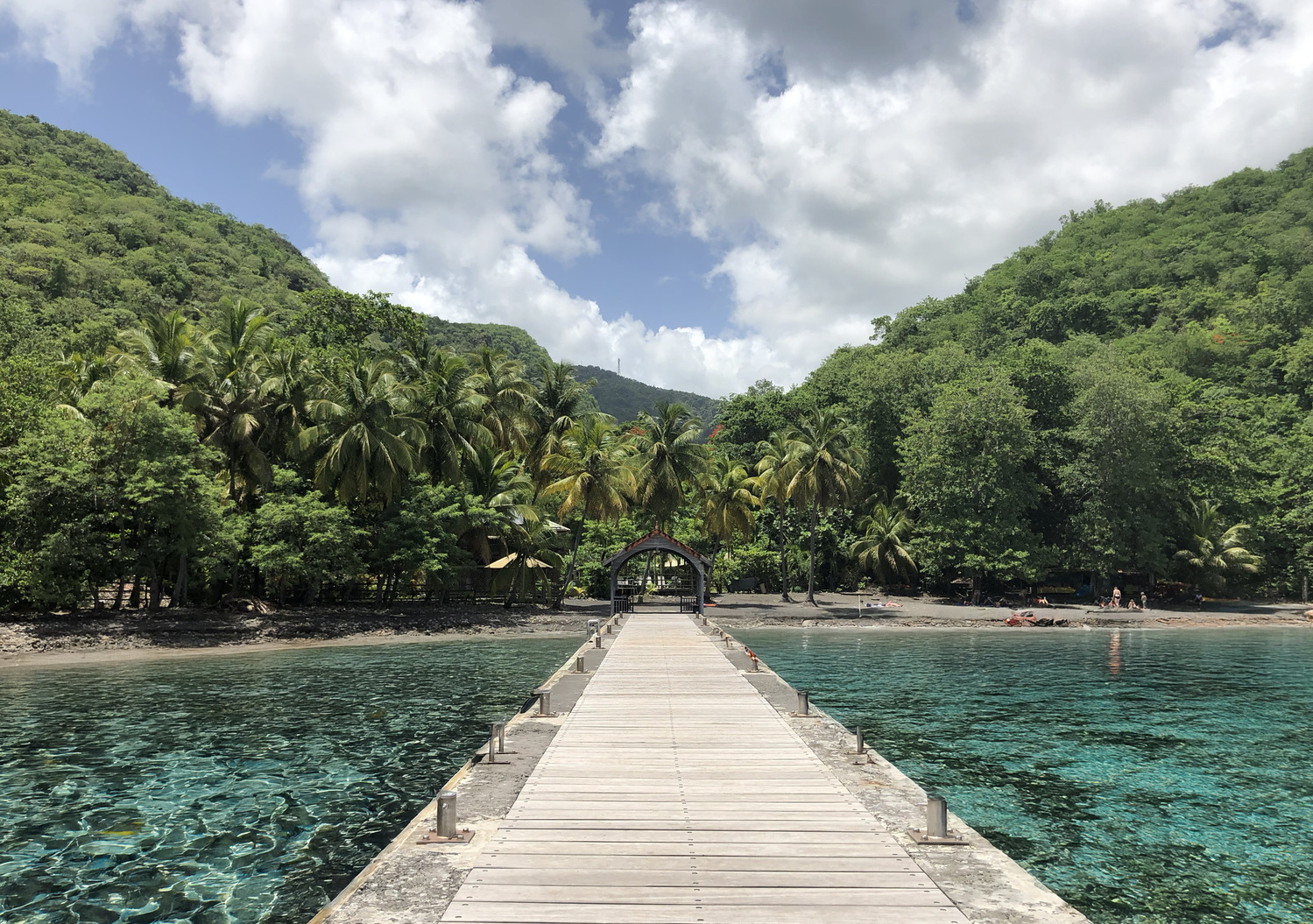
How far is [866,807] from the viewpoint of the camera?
23.6 feet

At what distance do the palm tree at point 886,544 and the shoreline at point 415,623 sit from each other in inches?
119

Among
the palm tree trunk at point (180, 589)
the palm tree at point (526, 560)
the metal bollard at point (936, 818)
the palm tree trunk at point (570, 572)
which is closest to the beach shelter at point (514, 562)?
the palm tree at point (526, 560)

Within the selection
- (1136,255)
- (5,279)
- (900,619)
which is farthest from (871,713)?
(1136,255)

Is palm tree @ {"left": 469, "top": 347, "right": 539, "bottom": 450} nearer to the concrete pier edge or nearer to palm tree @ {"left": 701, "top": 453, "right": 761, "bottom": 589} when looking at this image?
palm tree @ {"left": 701, "top": 453, "right": 761, "bottom": 589}

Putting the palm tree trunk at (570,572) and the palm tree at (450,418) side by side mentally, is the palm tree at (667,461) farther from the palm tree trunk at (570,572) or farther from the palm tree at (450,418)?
the palm tree at (450,418)

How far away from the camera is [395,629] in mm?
31734

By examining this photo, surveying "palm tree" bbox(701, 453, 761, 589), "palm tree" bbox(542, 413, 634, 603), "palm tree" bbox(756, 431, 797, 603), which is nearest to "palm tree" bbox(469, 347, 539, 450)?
"palm tree" bbox(542, 413, 634, 603)

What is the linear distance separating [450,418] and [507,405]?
4.60 metres

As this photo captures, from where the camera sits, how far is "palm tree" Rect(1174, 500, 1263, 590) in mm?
44812

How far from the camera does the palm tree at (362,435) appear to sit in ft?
106

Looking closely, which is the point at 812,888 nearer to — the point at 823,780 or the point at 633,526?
the point at 823,780

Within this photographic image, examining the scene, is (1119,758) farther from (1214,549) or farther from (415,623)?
(1214,549)

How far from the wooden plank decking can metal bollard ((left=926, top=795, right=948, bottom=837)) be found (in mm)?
384

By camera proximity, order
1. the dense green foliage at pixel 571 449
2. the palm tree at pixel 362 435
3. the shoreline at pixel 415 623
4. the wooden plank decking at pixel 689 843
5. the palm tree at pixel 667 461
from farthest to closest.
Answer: the palm tree at pixel 667 461 < the palm tree at pixel 362 435 < the dense green foliage at pixel 571 449 < the shoreline at pixel 415 623 < the wooden plank decking at pixel 689 843
